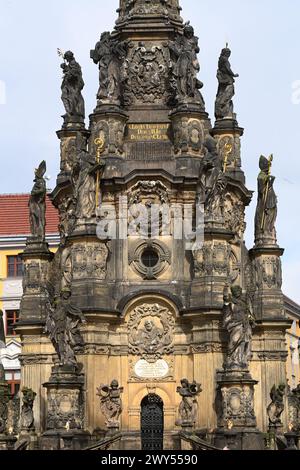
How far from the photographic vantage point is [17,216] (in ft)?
198

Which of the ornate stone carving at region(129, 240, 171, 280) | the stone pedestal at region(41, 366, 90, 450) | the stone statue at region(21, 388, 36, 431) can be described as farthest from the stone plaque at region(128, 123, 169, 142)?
the stone statue at region(21, 388, 36, 431)

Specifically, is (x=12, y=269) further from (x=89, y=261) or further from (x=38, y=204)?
(x=89, y=261)

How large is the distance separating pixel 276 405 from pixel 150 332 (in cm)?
428

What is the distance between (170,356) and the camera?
39.9m

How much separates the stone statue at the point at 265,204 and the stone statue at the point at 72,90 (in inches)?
243

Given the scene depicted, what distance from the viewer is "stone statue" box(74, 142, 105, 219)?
40.1 metres

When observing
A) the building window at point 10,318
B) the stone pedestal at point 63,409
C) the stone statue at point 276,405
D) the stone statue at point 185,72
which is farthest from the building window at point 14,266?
the stone statue at point 276,405

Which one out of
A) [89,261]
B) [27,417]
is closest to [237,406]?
[89,261]

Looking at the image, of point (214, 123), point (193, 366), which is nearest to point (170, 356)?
point (193, 366)

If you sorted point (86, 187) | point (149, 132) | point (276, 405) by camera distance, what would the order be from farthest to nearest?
point (149, 132), point (86, 187), point (276, 405)

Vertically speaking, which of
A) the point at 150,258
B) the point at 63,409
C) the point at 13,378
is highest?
the point at 150,258

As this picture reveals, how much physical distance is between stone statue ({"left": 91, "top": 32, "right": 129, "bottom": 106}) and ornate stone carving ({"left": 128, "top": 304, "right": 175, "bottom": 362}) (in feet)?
22.1

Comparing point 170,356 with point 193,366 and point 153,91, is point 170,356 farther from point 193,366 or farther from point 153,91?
point 153,91

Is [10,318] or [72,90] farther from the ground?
[72,90]
